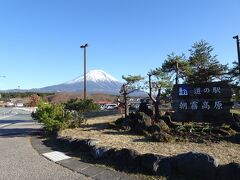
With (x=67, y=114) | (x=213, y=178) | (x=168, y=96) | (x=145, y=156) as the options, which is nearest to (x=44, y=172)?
(x=145, y=156)

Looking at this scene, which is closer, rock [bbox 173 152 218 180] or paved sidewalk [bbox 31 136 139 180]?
rock [bbox 173 152 218 180]

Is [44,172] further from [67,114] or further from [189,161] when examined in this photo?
[67,114]

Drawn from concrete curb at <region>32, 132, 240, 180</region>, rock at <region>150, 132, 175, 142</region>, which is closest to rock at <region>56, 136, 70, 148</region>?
concrete curb at <region>32, 132, 240, 180</region>

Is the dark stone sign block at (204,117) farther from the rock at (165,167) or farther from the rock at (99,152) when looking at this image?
the rock at (165,167)

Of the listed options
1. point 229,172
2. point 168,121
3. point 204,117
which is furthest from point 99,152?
point 168,121

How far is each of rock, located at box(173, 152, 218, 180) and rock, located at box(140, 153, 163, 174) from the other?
1.25 feet

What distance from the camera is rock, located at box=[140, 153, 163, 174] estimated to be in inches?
298

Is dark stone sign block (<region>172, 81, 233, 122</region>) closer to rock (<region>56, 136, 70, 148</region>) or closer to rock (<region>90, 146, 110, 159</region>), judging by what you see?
rock (<region>56, 136, 70, 148</region>)

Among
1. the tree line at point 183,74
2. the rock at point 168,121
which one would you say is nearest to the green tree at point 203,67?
the tree line at point 183,74

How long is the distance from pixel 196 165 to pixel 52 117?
10.6 meters

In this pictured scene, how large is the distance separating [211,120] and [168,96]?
11.5 meters

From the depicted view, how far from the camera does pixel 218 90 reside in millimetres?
13469

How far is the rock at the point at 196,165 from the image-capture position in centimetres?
681

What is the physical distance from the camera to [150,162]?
7.71m
